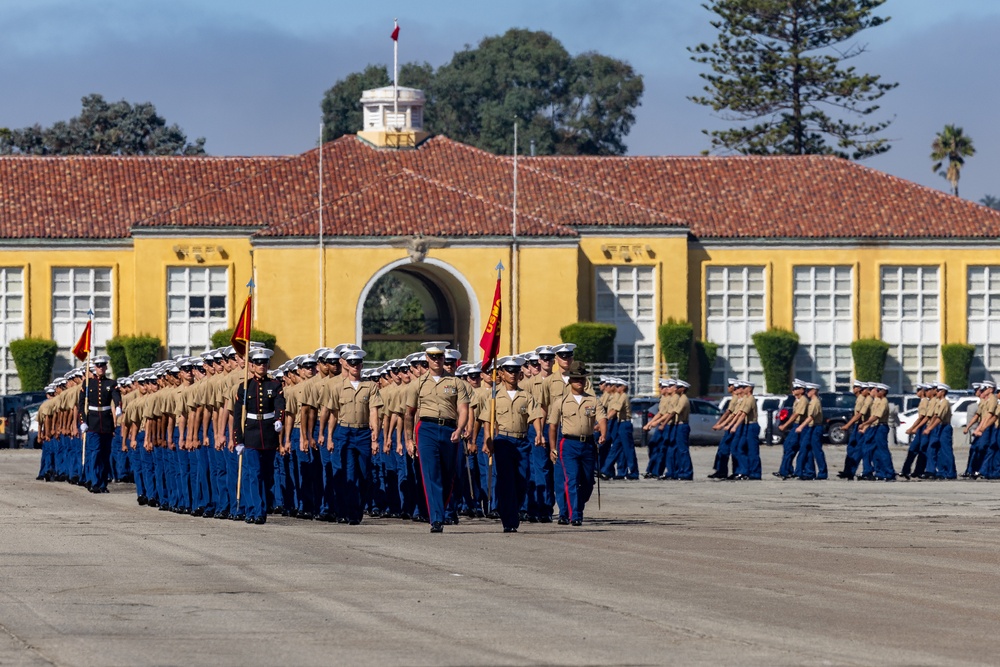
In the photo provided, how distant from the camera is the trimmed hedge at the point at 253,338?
196 ft

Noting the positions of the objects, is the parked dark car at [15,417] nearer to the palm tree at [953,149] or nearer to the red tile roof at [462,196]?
the red tile roof at [462,196]

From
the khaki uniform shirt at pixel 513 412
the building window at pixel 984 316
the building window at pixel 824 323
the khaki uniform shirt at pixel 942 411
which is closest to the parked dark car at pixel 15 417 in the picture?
the khaki uniform shirt at pixel 942 411

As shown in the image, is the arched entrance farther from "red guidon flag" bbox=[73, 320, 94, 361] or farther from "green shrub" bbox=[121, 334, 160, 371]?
"red guidon flag" bbox=[73, 320, 94, 361]

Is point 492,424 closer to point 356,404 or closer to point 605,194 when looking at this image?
point 356,404

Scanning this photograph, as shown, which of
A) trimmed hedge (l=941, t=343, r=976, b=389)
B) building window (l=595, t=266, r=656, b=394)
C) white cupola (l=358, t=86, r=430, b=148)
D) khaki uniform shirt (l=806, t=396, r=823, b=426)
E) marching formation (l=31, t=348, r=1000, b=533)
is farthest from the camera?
white cupola (l=358, t=86, r=430, b=148)

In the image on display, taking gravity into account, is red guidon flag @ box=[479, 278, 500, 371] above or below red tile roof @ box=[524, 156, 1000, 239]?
below

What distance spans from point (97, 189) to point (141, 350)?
700 cm

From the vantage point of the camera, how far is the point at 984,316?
67.2 meters

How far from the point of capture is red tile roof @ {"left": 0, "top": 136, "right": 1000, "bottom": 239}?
6294cm

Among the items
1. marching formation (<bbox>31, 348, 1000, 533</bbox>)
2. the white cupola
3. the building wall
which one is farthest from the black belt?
the white cupola

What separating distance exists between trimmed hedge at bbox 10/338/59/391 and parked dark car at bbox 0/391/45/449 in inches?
424

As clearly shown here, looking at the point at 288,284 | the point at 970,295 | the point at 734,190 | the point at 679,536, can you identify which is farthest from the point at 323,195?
the point at 679,536

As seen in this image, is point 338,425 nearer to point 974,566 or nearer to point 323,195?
point 974,566

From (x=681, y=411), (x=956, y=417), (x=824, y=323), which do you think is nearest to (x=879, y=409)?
(x=681, y=411)
